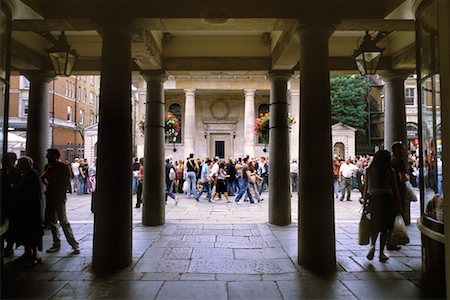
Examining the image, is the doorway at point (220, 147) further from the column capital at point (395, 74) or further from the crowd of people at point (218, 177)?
the column capital at point (395, 74)

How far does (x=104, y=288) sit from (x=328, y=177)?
3417 millimetres

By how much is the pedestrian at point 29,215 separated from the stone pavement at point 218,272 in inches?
11.1

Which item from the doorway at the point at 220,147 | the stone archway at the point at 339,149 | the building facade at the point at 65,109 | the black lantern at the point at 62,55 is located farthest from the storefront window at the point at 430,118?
the building facade at the point at 65,109

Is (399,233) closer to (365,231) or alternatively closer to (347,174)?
(365,231)

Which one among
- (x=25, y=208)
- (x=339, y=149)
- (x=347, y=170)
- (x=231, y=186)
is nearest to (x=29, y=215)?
(x=25, y=208)

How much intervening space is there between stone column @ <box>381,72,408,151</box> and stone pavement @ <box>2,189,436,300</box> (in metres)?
2.42

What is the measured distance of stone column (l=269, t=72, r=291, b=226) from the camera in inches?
336

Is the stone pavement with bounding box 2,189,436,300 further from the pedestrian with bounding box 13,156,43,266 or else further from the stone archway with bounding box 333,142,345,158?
the stone archway with bounding box 333,142,345,158

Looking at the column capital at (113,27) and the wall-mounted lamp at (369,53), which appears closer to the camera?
the column capital at (113,27)

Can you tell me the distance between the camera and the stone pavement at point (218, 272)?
4.22m

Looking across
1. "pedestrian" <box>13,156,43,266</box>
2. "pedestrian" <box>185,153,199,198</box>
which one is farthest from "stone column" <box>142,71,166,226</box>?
"pedestrian" <box>185,153,199,198</box>

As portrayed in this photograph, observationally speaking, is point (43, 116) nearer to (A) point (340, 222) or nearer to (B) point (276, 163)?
(B) point (276, 163)

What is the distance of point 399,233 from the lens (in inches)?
214

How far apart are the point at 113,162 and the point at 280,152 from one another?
14.7ft
